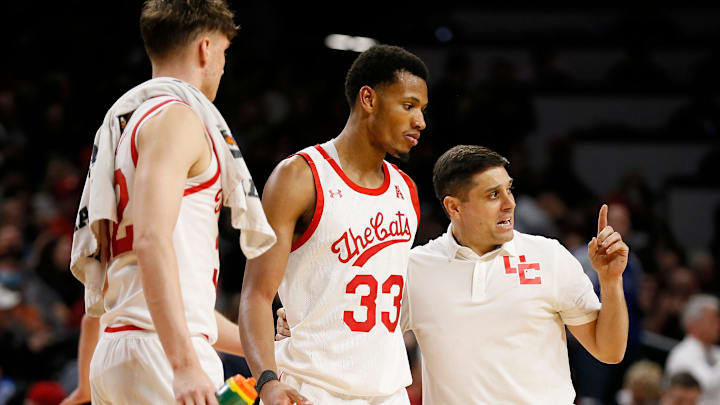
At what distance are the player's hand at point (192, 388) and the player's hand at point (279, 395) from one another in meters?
0.67

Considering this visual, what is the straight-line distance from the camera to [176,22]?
3131mm

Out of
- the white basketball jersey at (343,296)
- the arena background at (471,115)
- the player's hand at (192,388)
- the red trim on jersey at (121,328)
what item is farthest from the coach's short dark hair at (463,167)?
the arena background at (471,115)

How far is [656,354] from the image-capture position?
30.5ft

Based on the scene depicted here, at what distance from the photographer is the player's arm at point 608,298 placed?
12.1 ft

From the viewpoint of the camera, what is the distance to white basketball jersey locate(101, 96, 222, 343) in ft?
9.67

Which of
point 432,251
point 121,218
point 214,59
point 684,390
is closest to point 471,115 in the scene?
point 684,390

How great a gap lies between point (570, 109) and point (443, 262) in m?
9.22

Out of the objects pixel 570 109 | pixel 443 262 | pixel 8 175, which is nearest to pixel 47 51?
pixel 8 175

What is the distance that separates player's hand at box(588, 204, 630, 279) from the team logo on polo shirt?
73 centimetres

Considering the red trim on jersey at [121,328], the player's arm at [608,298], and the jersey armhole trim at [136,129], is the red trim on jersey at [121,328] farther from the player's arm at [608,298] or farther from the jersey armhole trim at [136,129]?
the player's arm at [608,298]

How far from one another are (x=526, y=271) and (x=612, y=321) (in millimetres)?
388

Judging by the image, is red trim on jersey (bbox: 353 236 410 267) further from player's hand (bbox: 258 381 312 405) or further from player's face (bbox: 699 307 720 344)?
player's face (bbox: 699 307 720 344)

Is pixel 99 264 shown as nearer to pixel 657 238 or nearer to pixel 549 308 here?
pixel 549 308

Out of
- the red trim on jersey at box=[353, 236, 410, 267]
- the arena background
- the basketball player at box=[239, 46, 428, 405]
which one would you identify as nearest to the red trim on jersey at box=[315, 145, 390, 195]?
the basketball player at box=[239, 46, 428, 405]
